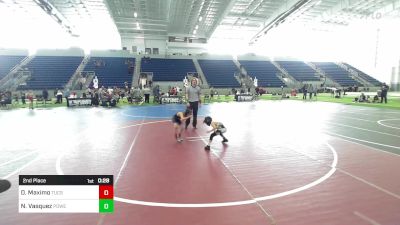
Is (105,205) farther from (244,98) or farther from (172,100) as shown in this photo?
(244,98)

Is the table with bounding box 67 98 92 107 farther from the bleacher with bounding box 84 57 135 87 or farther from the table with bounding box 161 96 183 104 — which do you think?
the bleacher with bounding box 84 57 135 87

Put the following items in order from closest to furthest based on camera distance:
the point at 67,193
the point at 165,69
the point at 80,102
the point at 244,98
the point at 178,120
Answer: the point at 67,193, the point at 178,120, the point at 80,102, the point at 244,98, the point at 165,69

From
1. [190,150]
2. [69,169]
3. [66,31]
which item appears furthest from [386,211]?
[66,31]

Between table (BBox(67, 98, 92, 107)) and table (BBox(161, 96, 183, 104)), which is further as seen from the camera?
table (BBox(161, 96, 183, 104))

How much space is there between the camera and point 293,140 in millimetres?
9883

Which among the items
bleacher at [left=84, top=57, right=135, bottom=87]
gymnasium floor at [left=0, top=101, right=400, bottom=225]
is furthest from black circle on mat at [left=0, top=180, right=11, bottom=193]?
bleacher at [left=84, top=57, right=135, bottom=87]

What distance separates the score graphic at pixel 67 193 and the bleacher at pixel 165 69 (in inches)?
1667

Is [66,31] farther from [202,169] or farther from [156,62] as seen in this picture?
[202,169]

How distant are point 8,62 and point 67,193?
4925 cm

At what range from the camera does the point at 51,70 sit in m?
41.7

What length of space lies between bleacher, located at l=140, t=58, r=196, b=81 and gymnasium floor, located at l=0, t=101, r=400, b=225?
3442 cm

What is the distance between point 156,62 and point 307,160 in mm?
44736

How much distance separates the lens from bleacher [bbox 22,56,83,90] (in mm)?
38400

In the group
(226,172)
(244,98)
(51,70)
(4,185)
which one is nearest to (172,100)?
(244,98)
